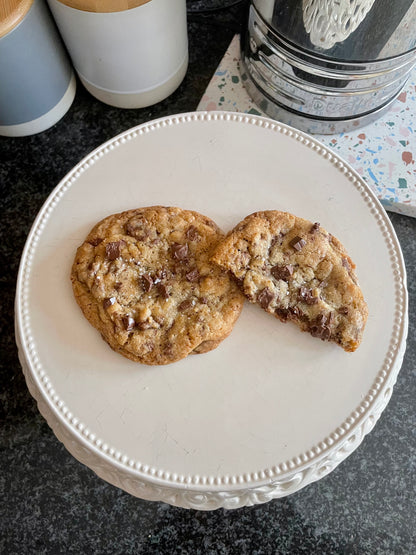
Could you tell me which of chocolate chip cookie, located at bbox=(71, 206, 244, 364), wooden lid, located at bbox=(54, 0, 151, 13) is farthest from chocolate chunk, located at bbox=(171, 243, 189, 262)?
wooden lid, located at bbox=(54, 0, 151, 13)

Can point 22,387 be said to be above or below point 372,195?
below

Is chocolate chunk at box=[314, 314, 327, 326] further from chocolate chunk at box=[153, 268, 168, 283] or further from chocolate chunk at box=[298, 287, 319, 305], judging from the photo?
chocolate chunk at box=[153, 268, 168, 283]

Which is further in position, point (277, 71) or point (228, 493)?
point (277, 71)

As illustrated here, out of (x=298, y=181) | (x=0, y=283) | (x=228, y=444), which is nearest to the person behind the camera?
(x=228, y=444)

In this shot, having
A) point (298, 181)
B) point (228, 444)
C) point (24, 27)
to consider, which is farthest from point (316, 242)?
point (24, 27)

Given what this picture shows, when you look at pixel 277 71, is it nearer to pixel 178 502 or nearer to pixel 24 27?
pixel 24 27

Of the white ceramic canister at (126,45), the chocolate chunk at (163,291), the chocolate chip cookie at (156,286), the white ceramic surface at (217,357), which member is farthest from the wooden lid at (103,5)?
the chocolate chunk at (163,291)
